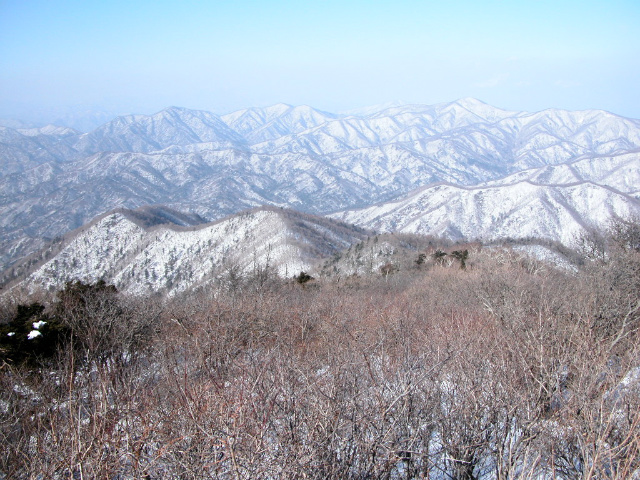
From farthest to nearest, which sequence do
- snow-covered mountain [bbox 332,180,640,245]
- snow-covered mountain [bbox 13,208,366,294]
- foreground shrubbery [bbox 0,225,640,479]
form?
snow-covered mountain [bbox 332,180,640,245] → snow-covered mountain [bbox 13,208,366,294] → foreground shrubbery [bbox 0,225,640,479]

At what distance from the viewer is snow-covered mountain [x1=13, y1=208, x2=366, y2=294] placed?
93.2 metres

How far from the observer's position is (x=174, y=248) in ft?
349

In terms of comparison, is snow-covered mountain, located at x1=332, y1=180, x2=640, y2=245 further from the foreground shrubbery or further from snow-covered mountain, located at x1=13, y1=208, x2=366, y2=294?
the foreground shrubbery

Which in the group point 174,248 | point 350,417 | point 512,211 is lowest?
point 174,248

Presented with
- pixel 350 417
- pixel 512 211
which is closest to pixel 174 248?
pixel 350 417

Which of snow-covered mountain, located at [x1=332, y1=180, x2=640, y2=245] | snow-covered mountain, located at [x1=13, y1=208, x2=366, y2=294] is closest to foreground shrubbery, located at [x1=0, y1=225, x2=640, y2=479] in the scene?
snow-covered mountain, located at [x1=13, y1=208, x2=366, y2=294]

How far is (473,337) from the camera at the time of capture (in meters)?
11.9

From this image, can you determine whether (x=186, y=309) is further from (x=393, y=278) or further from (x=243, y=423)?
(x=393, y=278)

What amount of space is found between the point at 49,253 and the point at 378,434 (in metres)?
130

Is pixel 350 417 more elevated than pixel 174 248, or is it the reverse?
pixel 350 417

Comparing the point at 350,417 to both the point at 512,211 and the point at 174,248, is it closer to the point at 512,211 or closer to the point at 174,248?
the point at 174,248

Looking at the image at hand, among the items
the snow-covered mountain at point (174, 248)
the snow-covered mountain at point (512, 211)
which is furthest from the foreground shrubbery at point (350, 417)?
the snow-covered mountain at point (512, 211)

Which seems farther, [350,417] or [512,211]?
[512,211]

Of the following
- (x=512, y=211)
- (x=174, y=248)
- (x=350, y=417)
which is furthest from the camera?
(x=512, y=211)
